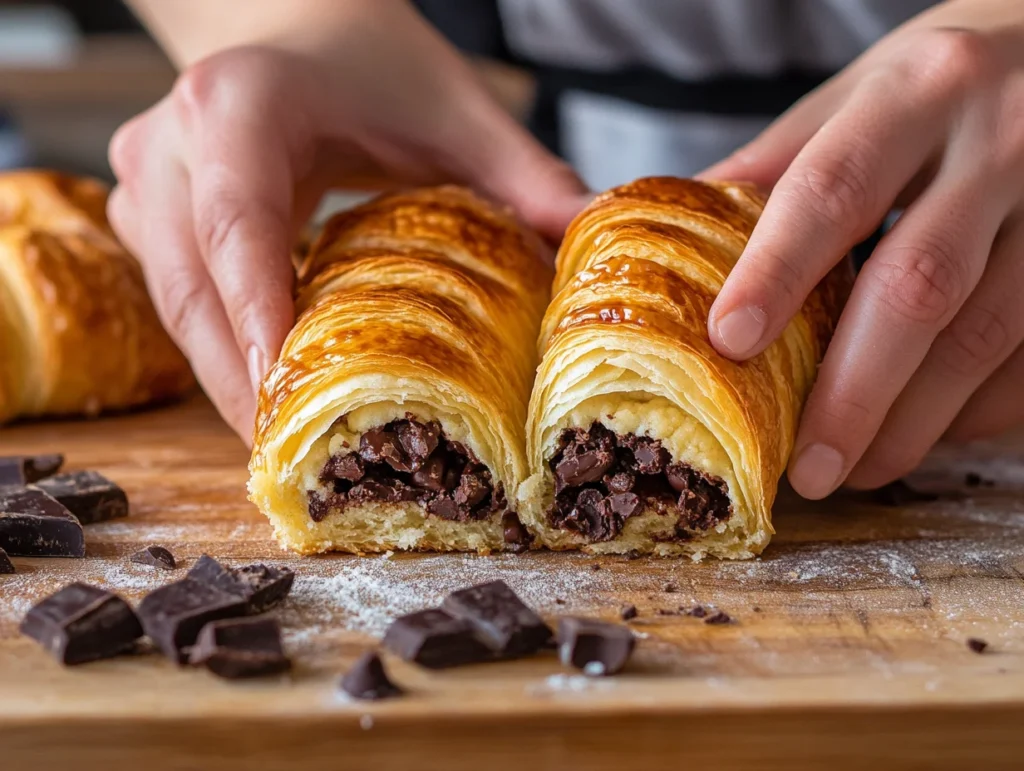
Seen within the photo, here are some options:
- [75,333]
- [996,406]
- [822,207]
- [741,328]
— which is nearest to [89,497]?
[75,333]

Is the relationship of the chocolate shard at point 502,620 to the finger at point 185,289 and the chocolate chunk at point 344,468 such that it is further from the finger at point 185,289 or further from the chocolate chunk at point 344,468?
the finger at point 185,289

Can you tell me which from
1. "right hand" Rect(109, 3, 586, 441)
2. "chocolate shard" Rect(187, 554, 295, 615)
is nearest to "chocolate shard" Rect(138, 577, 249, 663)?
"chocolate shard" Rect(187, 554, 295, 615)

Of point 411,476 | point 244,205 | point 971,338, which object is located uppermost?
point 244,205

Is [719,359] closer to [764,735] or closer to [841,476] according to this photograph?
[841,476]

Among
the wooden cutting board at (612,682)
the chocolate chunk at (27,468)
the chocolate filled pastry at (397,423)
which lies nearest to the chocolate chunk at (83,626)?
the wooden cutting board at (612,682)

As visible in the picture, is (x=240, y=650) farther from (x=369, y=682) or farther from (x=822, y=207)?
(x=822, y=207)

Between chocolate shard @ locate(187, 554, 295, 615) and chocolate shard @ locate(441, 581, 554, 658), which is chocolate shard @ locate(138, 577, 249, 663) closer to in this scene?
chocolate shard @ locate(187, 554, 295, 615)

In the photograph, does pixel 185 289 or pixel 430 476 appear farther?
pixel 185 289

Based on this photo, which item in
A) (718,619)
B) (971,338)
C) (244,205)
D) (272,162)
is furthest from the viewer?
(272,162)
